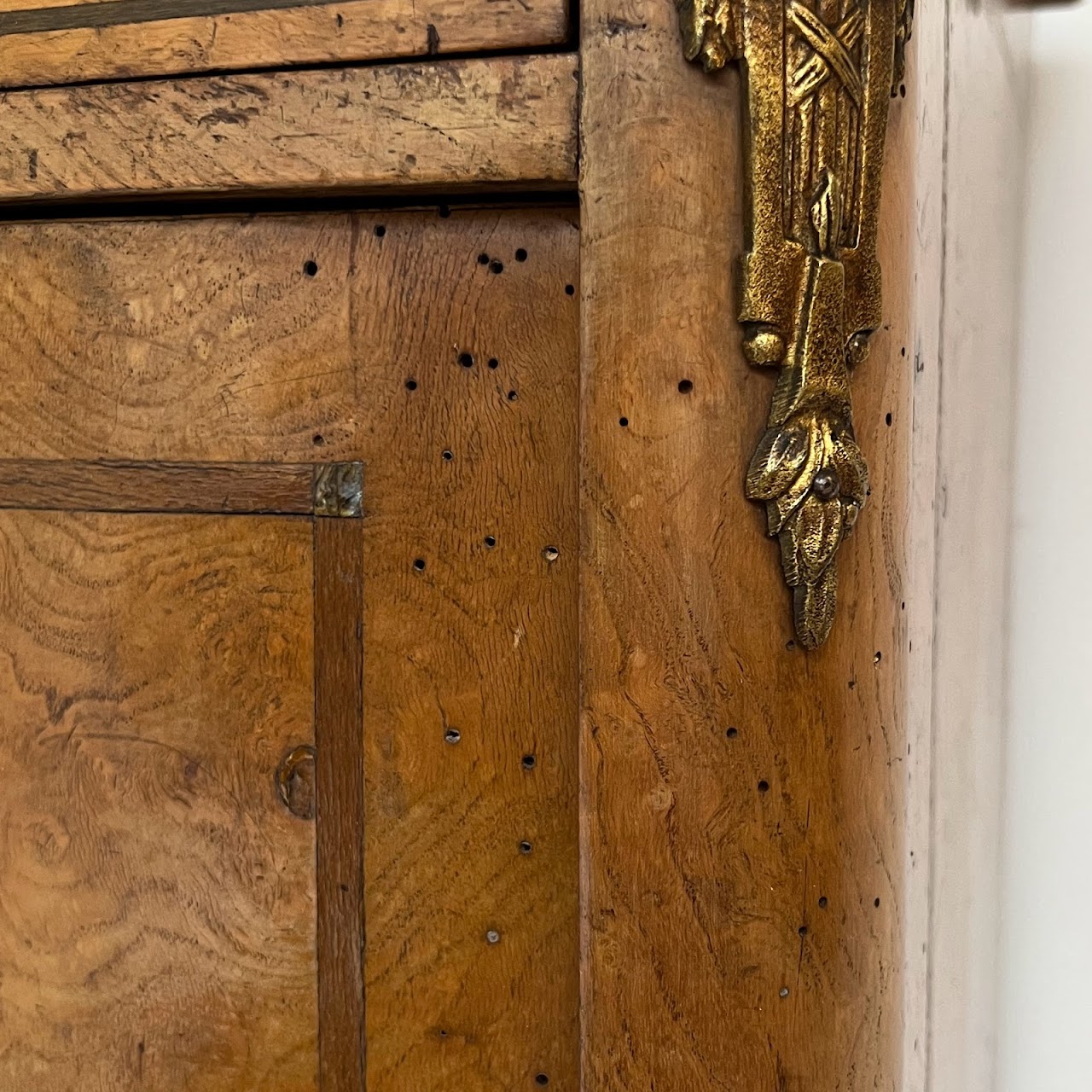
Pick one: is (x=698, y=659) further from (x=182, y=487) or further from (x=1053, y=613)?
(x=1053, y=613)

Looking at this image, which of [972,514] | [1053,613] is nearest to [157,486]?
[972,514]

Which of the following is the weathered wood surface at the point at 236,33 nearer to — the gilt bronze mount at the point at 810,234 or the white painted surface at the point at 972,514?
the gilt bronze mount at the point at 810,234

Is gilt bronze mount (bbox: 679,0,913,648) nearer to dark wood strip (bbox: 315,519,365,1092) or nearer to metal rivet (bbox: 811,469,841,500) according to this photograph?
metal rivet (bbox: 811,469,841,500)

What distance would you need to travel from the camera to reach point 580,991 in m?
0.60

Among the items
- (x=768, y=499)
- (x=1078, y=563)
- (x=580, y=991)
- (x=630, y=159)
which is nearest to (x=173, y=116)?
(x=630, y=159)

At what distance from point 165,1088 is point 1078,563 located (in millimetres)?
729

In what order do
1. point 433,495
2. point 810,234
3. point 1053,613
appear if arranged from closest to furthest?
point 810,234
point 433,495
point 1053,613

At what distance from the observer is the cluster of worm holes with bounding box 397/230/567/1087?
0.64m

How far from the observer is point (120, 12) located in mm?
623

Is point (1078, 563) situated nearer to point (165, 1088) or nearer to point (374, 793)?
point (374, 793)

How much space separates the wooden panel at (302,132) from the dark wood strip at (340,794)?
0.61ft

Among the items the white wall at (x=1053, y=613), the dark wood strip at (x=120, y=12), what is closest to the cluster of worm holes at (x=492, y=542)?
the dark wood strip at (x=120, y=12)

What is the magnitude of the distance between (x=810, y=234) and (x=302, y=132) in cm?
25

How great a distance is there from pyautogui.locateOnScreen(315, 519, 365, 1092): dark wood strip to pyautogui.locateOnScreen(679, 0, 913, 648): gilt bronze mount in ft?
0.77
